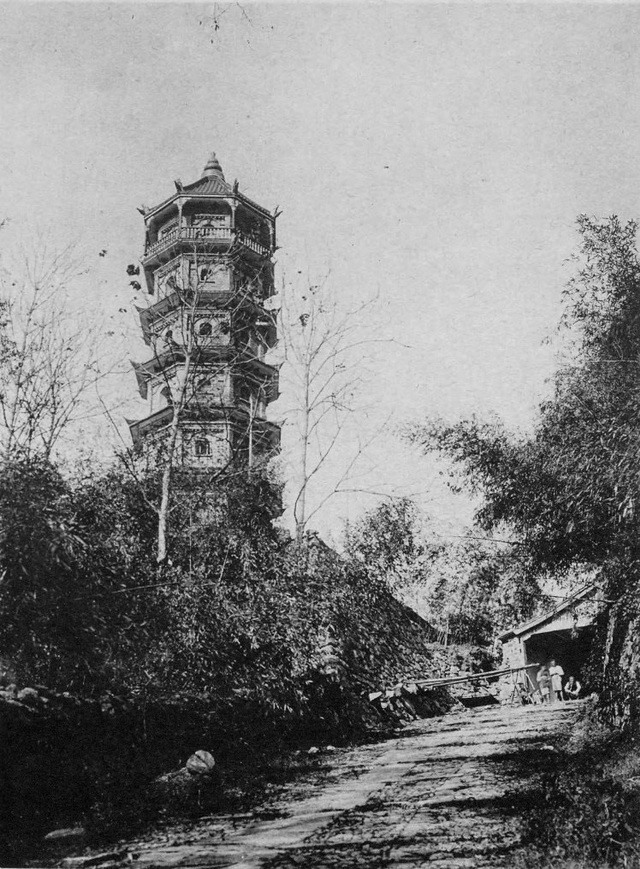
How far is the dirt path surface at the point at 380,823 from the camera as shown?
4.37 metres

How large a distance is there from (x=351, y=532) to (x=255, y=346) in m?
8.64

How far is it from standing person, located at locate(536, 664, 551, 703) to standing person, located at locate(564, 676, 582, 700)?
521mm

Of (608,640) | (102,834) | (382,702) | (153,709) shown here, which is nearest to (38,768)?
(102,834)

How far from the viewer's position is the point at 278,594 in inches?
408

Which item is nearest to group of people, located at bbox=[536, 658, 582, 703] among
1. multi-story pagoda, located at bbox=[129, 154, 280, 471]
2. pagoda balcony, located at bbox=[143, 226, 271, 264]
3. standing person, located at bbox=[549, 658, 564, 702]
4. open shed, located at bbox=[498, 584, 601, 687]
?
standing person, located at bbox=[549, 658, 564, 702]

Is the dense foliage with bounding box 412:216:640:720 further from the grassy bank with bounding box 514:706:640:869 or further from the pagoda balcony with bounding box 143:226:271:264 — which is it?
the pagoda balcony with bounding box 143:226:271:264

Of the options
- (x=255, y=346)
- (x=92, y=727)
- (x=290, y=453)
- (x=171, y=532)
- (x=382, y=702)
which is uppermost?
(x=255, y=346)

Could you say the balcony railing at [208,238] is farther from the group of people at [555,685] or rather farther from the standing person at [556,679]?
the group of people at [555,685]

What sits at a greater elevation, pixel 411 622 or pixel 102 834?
pixel 411 622

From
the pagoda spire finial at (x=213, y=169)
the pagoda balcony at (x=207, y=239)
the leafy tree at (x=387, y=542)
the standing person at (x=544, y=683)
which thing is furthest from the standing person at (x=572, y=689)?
the pagoda spire finial at (x=213, y=169)

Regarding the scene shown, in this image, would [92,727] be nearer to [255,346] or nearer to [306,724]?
[306,724]

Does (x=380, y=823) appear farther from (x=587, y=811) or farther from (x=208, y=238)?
(x=208, y=238)

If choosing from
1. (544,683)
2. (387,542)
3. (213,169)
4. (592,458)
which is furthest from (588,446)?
(213,169)

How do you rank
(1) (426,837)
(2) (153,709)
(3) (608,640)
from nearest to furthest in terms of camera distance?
(1) (426,837), (2) (153,709), (3) (608,640)
